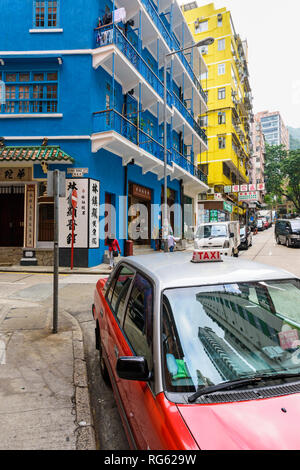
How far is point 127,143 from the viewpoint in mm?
14000

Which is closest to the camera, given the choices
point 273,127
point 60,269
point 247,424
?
point 247,424

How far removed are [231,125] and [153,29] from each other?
20701mm

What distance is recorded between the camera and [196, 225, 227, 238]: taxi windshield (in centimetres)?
1552

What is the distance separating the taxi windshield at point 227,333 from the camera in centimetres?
185

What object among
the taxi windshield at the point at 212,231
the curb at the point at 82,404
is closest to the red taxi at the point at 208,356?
the curb at the point at 82,404

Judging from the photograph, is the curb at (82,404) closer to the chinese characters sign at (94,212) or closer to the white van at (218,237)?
the chinese characters sign at (94,212)

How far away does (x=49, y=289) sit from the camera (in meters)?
8.73

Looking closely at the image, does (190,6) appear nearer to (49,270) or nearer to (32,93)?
(32,93)

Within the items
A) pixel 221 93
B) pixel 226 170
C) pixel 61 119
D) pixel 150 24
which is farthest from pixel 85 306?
pixel 221 93

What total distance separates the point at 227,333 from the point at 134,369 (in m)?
0.70

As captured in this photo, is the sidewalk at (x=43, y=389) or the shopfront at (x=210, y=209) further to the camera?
the shopfront at (x=210, y=209)

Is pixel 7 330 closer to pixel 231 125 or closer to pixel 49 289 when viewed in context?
pixel 49 289

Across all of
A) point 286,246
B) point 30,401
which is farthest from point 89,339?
point 286,246

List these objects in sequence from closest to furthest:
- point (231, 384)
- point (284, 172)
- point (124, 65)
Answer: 1. point (231, 384)
2. point (124, 65)
3. point (284, 172)
